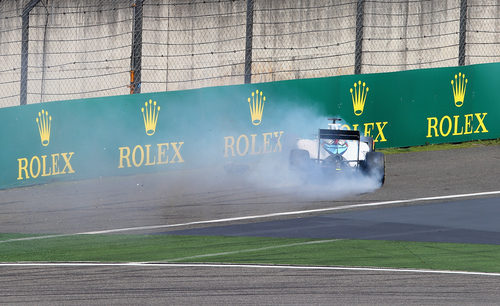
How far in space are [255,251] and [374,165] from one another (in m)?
5.24

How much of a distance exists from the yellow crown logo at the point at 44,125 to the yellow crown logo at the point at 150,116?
198 cm

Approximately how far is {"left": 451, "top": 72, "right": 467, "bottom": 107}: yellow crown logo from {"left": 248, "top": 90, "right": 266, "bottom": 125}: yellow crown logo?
4754 millimetres

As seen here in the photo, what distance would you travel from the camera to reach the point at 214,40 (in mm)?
27047

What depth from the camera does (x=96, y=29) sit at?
25.8m

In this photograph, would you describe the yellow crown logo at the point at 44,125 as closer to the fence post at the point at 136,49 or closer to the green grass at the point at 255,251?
the fence post at the point at 136,49

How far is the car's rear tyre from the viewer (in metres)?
19.5

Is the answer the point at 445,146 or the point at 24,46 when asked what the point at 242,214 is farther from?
the point at 445,146

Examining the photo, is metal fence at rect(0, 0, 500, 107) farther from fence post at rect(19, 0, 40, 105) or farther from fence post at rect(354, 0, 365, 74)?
fence post at rect(19, 0, 40, 105)

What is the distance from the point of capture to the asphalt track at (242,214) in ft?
40.5

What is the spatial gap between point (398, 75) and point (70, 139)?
7.61 metres

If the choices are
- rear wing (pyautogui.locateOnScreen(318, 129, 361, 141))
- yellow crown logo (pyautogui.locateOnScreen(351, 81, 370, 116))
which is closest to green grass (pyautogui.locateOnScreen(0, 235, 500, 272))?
rear wing (pyautogui.locateOnScreen(318, 129, 361, 141))

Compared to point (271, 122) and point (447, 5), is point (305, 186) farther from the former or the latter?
point (447, 5)

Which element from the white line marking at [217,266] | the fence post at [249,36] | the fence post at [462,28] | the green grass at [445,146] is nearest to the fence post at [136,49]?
the fence post at [249,36]

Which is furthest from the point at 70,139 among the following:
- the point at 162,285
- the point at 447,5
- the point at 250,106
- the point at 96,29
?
the point at 447,5
